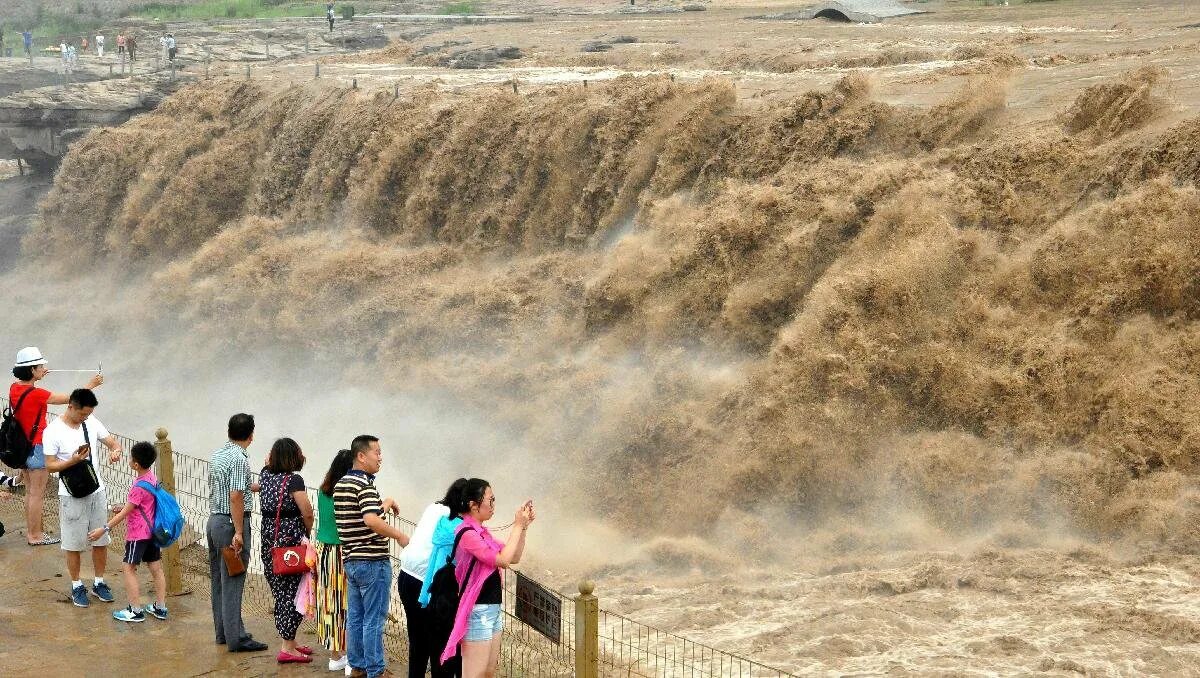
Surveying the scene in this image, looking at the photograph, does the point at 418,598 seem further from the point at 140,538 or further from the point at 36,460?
the point at 36,460

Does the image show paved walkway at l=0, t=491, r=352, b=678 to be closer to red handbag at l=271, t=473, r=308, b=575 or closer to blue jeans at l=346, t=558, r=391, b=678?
blue jeans at l=346, t=558, r=391, b=678

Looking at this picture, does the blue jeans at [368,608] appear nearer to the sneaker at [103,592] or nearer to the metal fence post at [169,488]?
the metal fence post at [169,488]

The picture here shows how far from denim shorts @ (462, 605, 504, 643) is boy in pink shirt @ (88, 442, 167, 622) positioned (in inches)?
102

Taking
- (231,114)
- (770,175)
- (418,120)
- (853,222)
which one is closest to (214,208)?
(231,114)

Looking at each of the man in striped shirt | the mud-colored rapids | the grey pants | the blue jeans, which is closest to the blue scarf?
the man in striped shirt

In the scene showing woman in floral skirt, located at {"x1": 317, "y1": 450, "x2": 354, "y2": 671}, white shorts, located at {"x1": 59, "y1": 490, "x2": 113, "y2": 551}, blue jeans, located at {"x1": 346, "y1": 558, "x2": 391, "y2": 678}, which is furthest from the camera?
white shorts, located at {"x1": 59, "y1": 490, "x2": 113, "y2": 551}

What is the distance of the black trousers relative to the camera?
6.14 meters

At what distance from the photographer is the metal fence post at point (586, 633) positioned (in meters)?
5.83

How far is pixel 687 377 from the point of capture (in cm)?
1238

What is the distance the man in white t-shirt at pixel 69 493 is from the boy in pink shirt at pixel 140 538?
11.2 inches

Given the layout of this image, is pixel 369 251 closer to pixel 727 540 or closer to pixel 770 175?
pixel 770 175

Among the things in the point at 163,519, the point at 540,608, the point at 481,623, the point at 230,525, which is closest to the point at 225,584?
the point at 230,525

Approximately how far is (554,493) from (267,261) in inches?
293

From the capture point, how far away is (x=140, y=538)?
7.71 m
